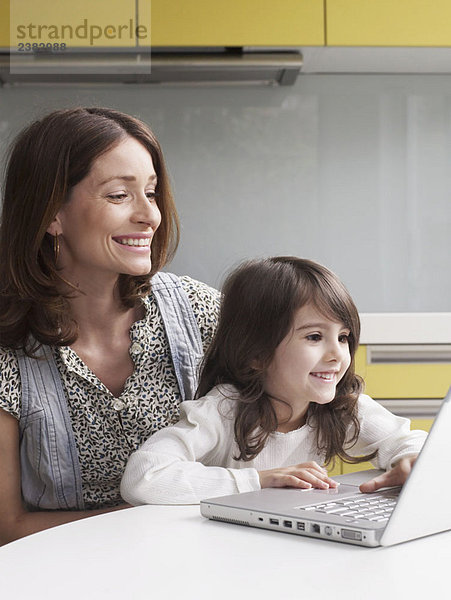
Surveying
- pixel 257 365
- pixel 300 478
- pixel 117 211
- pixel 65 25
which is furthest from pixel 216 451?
pixel 65 25

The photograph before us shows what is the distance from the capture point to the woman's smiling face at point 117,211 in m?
1.40

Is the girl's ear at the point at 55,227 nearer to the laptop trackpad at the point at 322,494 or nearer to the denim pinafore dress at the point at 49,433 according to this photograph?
the denim pinafore dress at the point at 49,433

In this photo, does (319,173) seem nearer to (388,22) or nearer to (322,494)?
(388,22)

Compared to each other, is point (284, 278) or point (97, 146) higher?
point (97, 146)

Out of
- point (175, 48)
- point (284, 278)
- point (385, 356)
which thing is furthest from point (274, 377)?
point (175, 48)

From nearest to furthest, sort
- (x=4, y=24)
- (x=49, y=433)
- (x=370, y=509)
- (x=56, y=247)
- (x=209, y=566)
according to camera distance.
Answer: (x=209, y=566) → (x=370, y=509) → (x=49, y=433) → (x=56, y=247) → (x=4, y=24)

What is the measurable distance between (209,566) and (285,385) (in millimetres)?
657

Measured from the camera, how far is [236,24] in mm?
2666

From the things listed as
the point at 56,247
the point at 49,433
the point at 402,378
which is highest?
the point at 56,247

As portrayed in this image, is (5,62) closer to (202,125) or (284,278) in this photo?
(202,125)

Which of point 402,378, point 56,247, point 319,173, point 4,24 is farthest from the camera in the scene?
point 319,173

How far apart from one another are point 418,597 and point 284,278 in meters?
0.80

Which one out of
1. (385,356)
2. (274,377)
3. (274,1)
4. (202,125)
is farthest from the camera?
(202,125)

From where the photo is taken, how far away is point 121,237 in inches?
55.4
